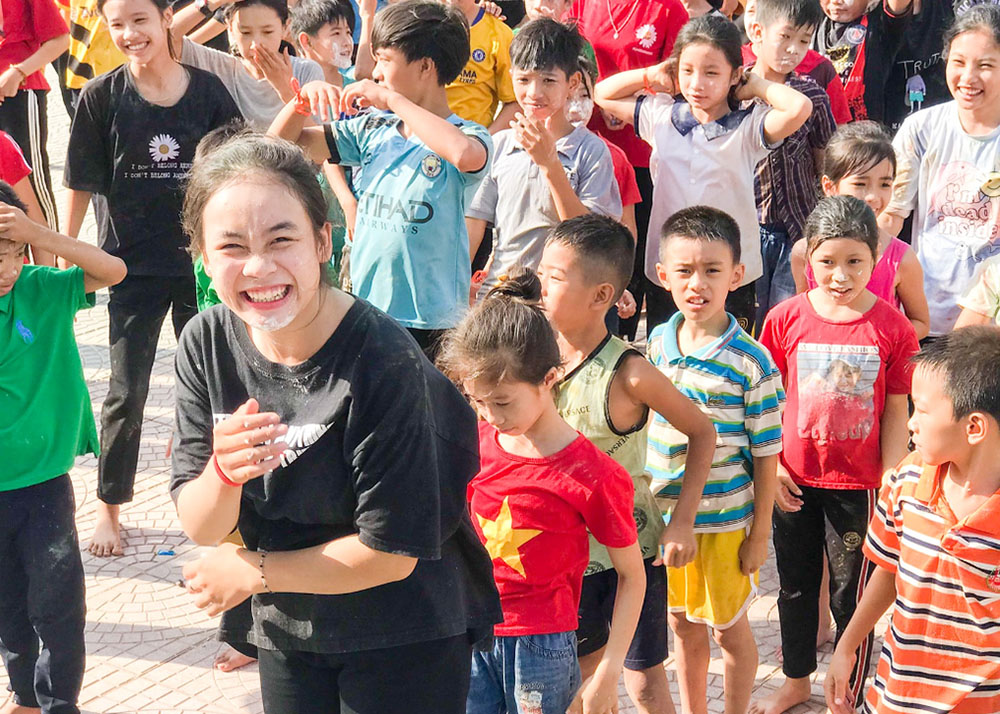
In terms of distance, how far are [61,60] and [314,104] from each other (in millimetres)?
4516

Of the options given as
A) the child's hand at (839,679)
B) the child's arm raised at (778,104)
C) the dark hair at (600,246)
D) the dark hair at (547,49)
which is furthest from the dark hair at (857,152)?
the child's hand at (839,679)

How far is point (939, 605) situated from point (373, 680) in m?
1.26

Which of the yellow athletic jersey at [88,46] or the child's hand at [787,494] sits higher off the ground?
the yellow athletic jersey at [88,46]

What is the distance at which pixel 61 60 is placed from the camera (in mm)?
7625

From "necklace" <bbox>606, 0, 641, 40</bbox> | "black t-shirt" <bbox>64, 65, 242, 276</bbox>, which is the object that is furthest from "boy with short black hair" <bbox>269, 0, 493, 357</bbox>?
"necklace" <bbox>606, 0, 641, 40</bbox>

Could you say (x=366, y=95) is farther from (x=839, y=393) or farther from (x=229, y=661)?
(x=229, y=661)

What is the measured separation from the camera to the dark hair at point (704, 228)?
3.33 metres

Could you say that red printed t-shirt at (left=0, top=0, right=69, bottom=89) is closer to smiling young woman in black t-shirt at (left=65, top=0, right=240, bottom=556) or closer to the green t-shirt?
smiling young woman in black t-shirt at (left=65, top=0, right=240, bottom=556)

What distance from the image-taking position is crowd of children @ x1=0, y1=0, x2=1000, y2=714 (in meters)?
2.07

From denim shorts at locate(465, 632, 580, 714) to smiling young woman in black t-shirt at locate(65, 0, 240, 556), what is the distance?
2.21m

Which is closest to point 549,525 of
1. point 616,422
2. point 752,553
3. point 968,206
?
point 616,422

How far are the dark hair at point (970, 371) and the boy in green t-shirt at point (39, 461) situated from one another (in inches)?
89.4

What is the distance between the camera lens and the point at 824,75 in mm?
5250

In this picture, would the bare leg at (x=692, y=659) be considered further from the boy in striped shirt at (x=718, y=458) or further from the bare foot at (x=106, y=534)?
the bare foot at (x=106, y=534)
